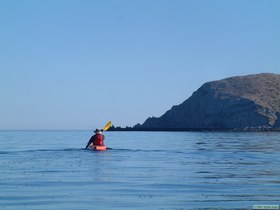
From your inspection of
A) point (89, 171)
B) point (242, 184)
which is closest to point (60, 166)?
point (89, 171)

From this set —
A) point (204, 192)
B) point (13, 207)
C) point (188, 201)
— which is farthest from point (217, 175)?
point (13, 207)

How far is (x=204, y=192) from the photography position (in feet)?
70.3

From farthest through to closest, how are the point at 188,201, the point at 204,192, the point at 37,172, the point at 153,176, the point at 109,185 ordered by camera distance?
the point at 37,172, the point at 153,176, the point at 109,185, the point at 204,192, the point at 188,201

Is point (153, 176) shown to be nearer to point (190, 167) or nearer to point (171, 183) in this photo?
point (171, 183)

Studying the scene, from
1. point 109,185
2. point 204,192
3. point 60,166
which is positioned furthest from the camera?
point 60,166

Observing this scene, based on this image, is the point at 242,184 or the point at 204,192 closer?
the point at 204,192

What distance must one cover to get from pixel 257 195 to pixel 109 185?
22.5ft

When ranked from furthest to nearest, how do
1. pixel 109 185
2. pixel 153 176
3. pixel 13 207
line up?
1. pixel 153 176
2. pixel 109 185
3. pixel 13 207

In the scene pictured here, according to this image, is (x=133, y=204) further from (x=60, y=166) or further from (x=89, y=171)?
(x=60, y=166)

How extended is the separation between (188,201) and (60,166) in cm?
1527

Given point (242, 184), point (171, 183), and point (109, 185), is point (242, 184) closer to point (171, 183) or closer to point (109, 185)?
point (171, 183)

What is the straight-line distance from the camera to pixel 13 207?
1786 cm

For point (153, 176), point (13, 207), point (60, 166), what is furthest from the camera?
point (60, 166)

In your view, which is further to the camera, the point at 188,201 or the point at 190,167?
the point at 190,167
